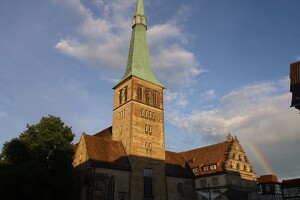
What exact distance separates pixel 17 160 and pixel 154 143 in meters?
21.0

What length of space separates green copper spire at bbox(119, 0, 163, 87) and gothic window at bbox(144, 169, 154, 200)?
637 inches

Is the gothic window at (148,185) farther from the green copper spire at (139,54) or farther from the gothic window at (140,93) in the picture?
the green copper spire at (139,54)

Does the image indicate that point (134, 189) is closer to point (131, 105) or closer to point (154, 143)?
point (154, 143)

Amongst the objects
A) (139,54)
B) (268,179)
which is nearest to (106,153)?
(139,54)

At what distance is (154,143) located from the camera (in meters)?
47.9

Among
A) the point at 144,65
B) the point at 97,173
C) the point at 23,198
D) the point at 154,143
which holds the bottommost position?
the point at 23,198

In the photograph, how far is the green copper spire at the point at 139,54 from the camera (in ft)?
169

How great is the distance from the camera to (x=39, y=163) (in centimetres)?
3359

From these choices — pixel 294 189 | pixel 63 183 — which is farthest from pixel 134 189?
pixel 294 189

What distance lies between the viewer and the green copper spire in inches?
2034

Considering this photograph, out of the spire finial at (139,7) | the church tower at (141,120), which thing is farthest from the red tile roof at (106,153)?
the spire finial at (139,7)

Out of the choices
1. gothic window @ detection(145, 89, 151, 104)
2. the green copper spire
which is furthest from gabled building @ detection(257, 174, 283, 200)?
gothic window @ detection(145, 89, 151, 104)

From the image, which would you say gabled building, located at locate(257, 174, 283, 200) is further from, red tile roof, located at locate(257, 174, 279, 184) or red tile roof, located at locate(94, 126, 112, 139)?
red tile roof, located at locate(94, 126, 112, 139)

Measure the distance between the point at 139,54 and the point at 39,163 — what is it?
89.8 ft
